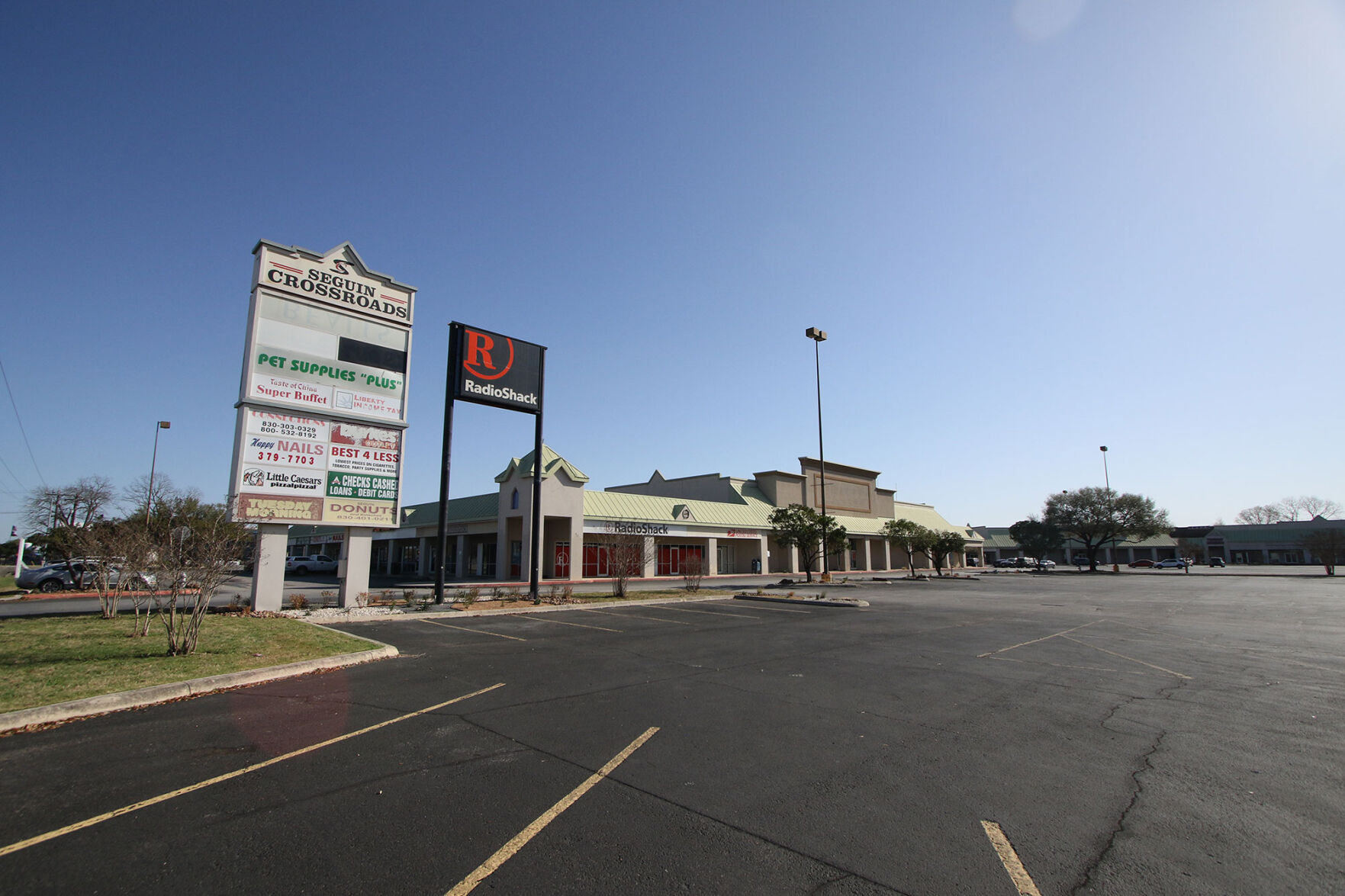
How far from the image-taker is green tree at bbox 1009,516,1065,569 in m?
83.1

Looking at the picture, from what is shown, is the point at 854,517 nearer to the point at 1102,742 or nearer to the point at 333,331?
the point at 333,331

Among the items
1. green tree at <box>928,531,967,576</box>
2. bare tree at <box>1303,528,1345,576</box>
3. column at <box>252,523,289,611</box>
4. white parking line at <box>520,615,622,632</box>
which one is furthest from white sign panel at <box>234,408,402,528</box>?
bare tree at <box>1303,528,1345,576</box>

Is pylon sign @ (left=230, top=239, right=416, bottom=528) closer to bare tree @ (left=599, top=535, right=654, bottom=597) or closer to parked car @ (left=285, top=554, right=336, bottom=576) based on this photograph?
bare tree @ (left=599, top=535, right=654, bottom=597)

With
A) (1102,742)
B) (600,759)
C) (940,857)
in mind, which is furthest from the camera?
(1102,742)

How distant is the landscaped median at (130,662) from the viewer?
7.29 meters

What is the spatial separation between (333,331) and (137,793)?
17.3 meters

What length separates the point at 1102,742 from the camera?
6.48m

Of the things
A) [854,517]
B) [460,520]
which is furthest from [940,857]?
[854,517]

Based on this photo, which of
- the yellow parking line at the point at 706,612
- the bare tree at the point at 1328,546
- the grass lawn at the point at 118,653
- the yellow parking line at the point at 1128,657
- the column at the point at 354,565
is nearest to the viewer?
the grass lawn at the point at 118,653

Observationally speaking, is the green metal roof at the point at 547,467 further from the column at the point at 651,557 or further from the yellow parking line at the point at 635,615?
the yellow parking line at the point at 635,615

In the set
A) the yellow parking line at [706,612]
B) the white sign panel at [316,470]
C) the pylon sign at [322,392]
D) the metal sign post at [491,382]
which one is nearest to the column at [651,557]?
the metal sign post at [491,382]

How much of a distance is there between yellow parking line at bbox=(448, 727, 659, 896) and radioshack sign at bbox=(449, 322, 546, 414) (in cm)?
1816

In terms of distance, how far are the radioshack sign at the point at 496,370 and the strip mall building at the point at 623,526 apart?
8.45m

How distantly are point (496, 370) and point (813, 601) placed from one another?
49.6ft
